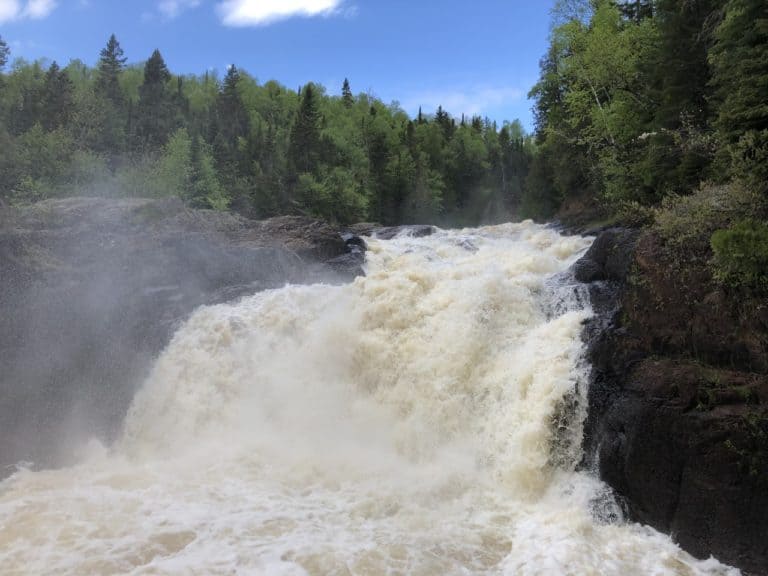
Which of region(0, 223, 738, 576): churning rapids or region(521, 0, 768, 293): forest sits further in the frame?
region(521, 0, 768, 293): forest

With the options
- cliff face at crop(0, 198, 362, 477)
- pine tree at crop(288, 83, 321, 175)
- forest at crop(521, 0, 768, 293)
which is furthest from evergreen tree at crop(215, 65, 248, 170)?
cliff face at crop(0, 198, 362, 477)

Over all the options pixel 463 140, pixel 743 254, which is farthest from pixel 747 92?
pixel 463 140

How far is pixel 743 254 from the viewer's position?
26.3 feet

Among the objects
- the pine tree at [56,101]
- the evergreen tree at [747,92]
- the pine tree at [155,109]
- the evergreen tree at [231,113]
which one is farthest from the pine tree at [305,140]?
the evergreen tree at [747,92]

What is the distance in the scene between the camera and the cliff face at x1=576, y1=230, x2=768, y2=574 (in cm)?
695

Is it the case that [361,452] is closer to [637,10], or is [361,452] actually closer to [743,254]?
[743,254]

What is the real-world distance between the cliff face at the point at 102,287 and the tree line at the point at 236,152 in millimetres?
11514

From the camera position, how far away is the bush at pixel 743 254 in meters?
7.95

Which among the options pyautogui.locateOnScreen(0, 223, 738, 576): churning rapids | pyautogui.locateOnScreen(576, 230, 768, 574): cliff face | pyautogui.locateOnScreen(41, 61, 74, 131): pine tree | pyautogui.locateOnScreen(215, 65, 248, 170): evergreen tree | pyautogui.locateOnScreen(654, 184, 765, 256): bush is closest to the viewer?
pyautogui.locateOnScreen(576, 230, 768, 574): cliff face

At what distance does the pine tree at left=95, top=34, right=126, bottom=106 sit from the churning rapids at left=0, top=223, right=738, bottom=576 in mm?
46847

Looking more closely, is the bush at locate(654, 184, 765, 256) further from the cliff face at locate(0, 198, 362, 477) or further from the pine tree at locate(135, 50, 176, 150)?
the pine tree at locate(135, 50, 176, 150)

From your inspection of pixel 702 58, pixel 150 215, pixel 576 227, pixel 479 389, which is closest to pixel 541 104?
pixel 576 227

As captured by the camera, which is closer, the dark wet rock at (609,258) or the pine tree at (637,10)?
the dark wet rock at (609,258)

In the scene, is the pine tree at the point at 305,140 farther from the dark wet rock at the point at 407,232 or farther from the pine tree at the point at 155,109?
the dark wet rock at the point at 407,232
